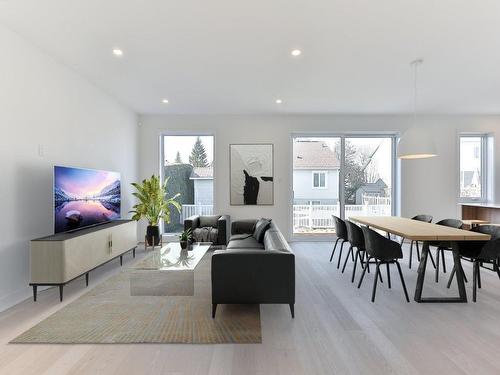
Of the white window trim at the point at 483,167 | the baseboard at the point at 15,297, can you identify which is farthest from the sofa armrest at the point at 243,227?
the white window trim at the point at 483,167

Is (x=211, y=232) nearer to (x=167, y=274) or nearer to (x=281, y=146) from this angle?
(x=167, y=274)

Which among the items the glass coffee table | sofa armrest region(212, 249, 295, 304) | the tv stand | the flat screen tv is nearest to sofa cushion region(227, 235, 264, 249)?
the glass coffee table

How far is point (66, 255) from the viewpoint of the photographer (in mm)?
3135

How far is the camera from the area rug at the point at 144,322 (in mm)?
2371

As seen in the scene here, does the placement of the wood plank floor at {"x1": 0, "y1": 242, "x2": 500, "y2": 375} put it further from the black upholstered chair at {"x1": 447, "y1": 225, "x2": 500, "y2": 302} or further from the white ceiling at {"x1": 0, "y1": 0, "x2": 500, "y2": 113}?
the white ceiling at {"x1": 0, "y1": 0, "x2": 500, "y2": 113}

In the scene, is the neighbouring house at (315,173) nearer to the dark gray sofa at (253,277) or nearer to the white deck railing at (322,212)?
the white deck railing at (322,212)

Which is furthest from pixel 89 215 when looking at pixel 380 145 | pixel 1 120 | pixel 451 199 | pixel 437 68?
pixel 451 199

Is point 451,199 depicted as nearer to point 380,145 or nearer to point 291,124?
point 380,145

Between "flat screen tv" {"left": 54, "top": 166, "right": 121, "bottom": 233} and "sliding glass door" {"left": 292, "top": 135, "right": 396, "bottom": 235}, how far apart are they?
3820 mm

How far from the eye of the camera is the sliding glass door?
21.5 feet

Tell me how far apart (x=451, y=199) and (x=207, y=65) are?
6.08 meters

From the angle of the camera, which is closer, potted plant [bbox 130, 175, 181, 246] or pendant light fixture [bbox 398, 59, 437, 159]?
pendant light fixture [bbox 398, 59, 437, 159]

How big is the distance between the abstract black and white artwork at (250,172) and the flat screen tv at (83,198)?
2.47 metres

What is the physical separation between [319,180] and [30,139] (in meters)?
5.34
